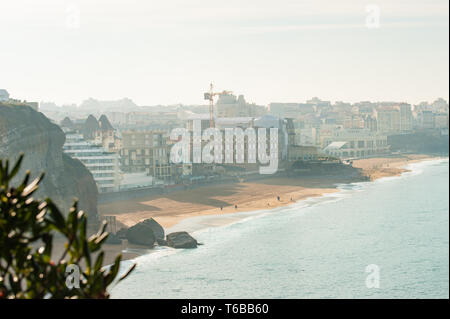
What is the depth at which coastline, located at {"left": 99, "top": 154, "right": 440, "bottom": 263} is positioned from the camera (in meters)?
31.0

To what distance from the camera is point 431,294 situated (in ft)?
62.8

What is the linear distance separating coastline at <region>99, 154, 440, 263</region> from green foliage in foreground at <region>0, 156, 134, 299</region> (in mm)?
19884

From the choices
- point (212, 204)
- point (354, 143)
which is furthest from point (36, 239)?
point (354, 143)

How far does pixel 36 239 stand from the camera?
2.35 meters

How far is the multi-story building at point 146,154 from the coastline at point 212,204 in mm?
4006

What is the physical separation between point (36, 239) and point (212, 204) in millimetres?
36199

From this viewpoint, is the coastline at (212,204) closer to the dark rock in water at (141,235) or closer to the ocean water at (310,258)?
the dark rock in water at (141,235)

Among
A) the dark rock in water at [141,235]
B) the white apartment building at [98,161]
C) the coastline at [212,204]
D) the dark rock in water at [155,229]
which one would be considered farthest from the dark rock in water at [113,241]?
the white apartment building at [98,161]

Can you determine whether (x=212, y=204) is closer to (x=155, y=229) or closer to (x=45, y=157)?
(x=155, y=229)

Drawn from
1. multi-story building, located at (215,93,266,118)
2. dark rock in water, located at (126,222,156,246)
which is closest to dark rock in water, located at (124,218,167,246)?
dark rock in water, located at (126,222,156,246)

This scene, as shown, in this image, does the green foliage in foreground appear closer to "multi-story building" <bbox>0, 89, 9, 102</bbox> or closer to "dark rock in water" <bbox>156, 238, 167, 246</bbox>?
"dark rock in water" <bbox>156, 238, 167, 246</bbox>

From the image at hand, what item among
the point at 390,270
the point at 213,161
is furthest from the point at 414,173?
the point at 390,270

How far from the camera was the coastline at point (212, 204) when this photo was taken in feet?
102
